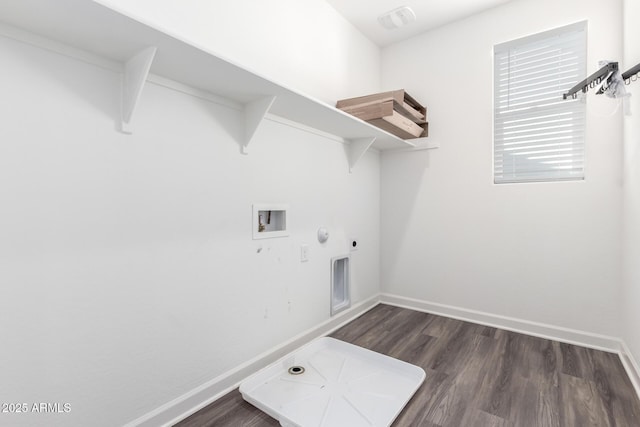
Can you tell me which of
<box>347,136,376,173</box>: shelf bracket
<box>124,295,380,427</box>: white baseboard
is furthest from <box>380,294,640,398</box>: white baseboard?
<box>347,136,376,173</box>: shelf bracket

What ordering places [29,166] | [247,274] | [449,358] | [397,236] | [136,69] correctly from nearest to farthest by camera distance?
1. [29,166]
2. [136,69]
3. [247,274]
4. [449,358]
5. [397,236]

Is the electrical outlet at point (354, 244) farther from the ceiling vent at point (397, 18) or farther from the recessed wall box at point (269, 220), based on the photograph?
the ceiling vent at point (397, 18)

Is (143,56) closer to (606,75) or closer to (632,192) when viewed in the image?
(606,75)

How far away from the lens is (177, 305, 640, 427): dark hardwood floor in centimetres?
149

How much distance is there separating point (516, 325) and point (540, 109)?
1.76 m

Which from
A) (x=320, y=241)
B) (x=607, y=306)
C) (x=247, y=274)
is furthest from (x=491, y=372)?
(x=247, y=274)

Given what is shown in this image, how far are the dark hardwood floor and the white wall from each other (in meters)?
0.43

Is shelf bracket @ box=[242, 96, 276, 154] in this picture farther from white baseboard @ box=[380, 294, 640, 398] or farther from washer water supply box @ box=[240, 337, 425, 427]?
white baseboard @ box=[380, 294, 640, 398]

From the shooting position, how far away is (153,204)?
139 centimetres

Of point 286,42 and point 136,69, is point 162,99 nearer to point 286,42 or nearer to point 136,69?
point 136,69

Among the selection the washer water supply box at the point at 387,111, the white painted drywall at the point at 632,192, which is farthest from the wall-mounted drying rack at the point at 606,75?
the washer water supply box at the point at 387,111

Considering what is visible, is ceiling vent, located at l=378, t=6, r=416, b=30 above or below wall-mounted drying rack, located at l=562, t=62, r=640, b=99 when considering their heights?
above

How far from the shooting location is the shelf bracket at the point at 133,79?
3.89 feet

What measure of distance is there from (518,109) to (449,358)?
6.71 feet
